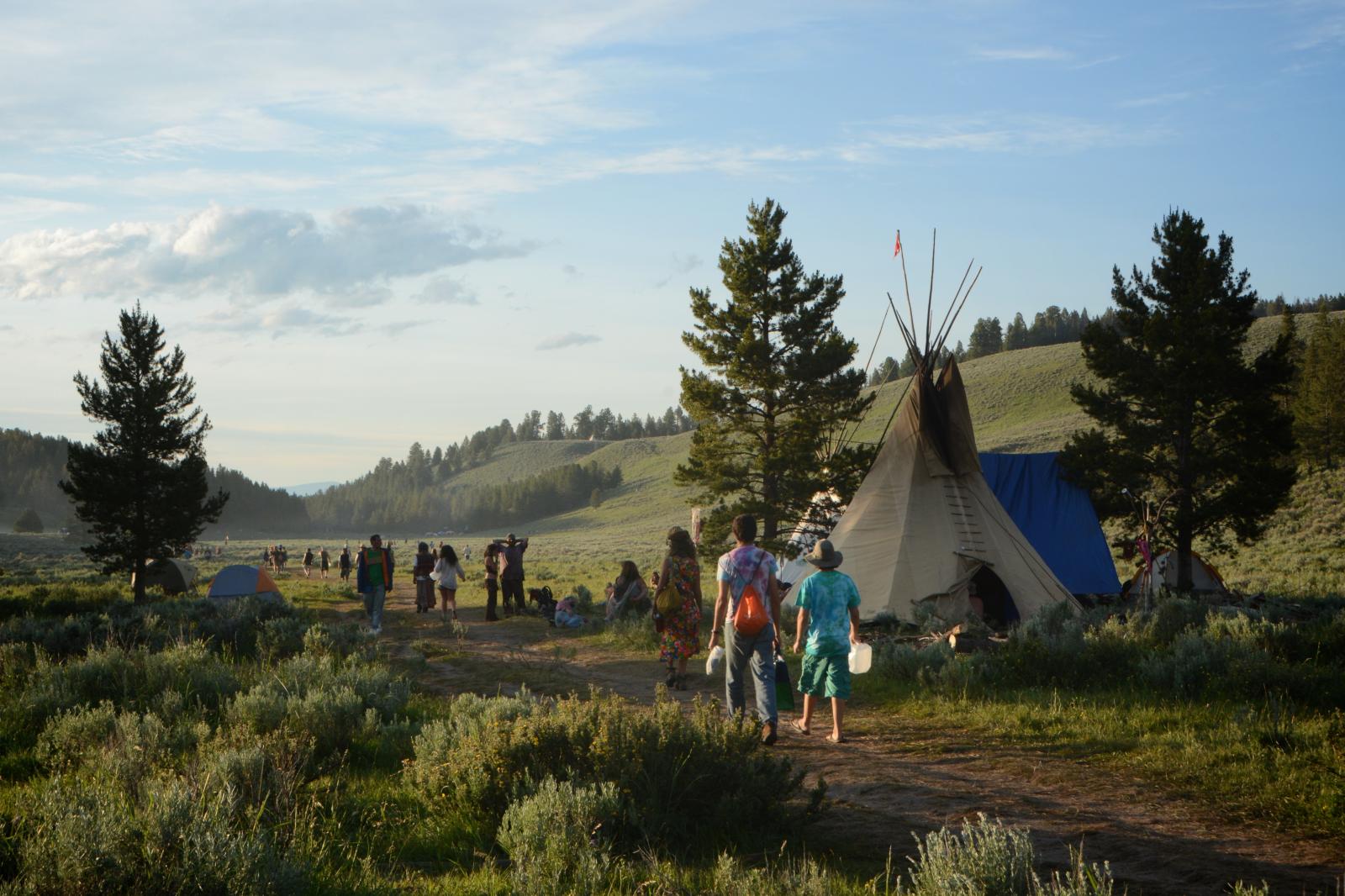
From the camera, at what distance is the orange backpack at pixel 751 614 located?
845 centimetres

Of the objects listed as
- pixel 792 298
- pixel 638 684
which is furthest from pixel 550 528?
pixel 638 684

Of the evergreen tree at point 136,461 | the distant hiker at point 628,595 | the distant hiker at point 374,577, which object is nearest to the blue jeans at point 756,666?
the distant hiker at point 628,595

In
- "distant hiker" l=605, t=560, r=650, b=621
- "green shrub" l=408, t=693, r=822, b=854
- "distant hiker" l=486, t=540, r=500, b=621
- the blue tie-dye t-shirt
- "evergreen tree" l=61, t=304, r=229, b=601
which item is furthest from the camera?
"evergreen tree" l=61, t=304, r=229, b=601

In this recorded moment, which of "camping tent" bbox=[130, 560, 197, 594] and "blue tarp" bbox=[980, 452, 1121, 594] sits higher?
"blue tarp" bbox=[980, 452, 1121, 594]

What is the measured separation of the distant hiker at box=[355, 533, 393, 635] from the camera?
1730cm

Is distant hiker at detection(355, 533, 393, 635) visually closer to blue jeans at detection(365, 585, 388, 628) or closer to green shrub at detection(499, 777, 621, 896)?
blue jeans at detection(365, 585, 388, 628)

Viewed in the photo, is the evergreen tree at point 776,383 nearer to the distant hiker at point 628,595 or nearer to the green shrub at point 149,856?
the distant hiker at point 628,595

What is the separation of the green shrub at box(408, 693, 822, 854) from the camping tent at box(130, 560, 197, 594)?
90.6ft

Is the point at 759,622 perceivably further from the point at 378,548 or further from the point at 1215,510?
the point at 1215,510

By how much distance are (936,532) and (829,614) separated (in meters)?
7.82

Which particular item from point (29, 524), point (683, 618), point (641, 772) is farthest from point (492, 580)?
point (29, 524)

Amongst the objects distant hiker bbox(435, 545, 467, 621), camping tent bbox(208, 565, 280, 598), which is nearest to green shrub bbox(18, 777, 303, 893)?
distant hiker bbox(435, 545, 467, 621)

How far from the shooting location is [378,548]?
683 inches

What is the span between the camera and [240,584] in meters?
22.5
